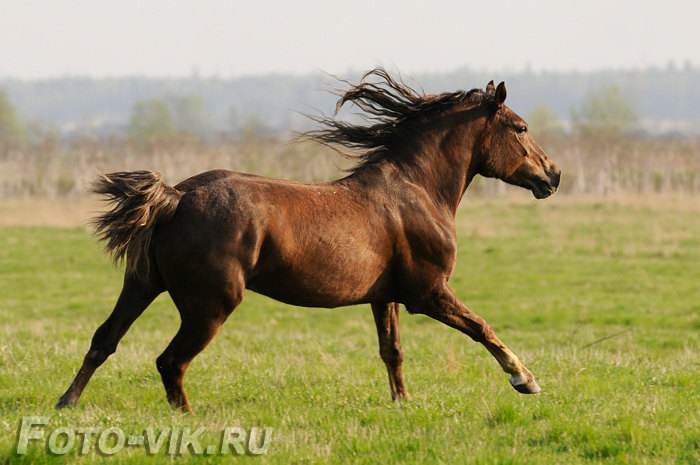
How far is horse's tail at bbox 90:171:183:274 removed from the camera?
548 cm

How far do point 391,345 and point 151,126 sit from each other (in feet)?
319

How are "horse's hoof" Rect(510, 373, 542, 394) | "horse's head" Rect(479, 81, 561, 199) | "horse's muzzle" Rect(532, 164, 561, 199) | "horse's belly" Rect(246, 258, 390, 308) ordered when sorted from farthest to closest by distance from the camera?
"horse's muzzle" Rect(532, 164, 561, 199) < "horse's head" Rect(479, 81, 561, 199) < "horse's hoof" Rect(510, 373, 542, 394) < "horse's belly" Rect(246, 258, 390, 308)

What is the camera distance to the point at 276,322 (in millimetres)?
16922

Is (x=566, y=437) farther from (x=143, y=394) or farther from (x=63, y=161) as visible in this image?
(x=63, y=161)

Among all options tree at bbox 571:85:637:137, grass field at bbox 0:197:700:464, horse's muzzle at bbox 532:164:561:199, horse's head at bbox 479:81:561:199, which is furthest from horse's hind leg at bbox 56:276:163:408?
tree at bbox 571:85:637:137

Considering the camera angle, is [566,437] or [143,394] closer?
[566,437]

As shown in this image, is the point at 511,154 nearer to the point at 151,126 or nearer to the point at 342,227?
the point at 342,227

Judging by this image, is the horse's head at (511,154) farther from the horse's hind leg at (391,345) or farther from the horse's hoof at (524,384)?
the horse's hoof at (524,384)

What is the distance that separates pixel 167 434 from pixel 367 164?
2909 mm

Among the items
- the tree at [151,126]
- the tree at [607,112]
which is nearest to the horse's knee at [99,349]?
the tree at [151,126]

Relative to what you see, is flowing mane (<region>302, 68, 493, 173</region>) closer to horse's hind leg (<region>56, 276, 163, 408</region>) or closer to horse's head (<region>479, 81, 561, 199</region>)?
horse's head (<region>479, 81, 561, 199</region>)

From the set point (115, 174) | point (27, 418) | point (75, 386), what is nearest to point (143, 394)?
point (75, 386)

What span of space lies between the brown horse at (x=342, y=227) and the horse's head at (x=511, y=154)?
0.03ft

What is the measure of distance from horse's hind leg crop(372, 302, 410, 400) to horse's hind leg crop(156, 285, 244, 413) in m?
1.66
